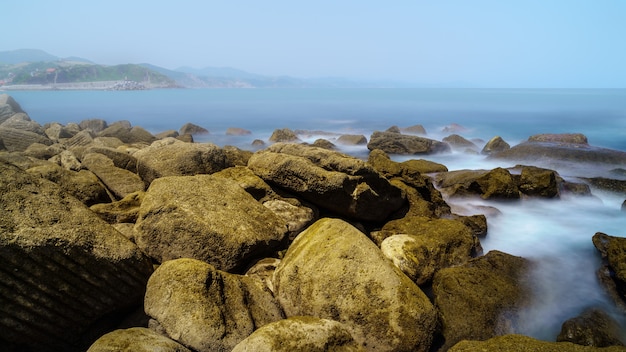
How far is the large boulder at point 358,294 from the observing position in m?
4.53

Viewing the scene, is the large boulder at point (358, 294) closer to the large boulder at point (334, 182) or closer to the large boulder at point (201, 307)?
the large boulder at point (201, 307)

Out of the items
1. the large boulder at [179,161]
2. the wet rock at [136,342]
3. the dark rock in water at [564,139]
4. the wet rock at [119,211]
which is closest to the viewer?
the wet rock at [136,342]

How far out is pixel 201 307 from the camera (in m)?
4.01

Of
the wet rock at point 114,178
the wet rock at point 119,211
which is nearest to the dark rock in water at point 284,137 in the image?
the wet rock at point 114,178

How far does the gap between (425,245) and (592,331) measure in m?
2.63

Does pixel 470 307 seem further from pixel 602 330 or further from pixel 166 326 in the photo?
pixel 166 326

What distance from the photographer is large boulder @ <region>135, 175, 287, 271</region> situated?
17.7ft

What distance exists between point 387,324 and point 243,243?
243cm

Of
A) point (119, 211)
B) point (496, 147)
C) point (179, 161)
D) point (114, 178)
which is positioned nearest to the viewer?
point (119, 211)

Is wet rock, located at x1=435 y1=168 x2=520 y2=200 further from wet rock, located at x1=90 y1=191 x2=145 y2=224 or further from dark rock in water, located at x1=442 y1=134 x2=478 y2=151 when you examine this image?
dark rock in water, located at x1=442 y1=134 x2=478 y2=151

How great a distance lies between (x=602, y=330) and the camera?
17.1ft

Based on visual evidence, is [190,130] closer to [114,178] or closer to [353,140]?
[353,140]

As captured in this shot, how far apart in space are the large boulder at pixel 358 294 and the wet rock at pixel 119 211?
10.0 feet

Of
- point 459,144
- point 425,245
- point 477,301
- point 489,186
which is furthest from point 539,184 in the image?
point 459,144
